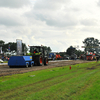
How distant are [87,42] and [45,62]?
111316 millimetres

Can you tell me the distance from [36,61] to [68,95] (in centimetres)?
2113

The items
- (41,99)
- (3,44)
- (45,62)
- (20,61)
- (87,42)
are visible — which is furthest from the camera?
(87,42)

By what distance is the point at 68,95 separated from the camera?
7.50 meters

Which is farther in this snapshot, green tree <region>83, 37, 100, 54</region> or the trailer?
green tree <region>83, 37, 100, 54</region>

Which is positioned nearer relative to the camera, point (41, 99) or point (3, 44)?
point (41, 99)

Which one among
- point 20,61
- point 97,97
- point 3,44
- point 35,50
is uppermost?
point 3,44

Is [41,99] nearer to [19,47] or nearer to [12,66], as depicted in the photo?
[12,66]

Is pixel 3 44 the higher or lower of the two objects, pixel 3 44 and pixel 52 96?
the higher

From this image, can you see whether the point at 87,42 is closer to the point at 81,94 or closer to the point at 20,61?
the point at 20,61

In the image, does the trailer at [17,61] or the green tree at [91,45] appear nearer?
the trailer at [17,61]

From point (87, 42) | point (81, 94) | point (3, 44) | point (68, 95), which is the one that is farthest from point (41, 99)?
point (87, 42)

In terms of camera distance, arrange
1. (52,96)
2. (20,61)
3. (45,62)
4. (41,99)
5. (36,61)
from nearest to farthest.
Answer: (41,99), (52,96), (20,61), (36,61), (45,62)

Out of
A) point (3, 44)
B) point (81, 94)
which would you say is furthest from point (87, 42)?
point (81, 94)

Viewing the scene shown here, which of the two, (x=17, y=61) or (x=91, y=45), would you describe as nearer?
(x=17, y=61)
